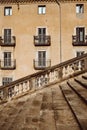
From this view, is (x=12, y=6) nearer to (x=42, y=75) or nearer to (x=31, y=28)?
(x=31, y=28)

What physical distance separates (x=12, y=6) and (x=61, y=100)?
23.0 metres

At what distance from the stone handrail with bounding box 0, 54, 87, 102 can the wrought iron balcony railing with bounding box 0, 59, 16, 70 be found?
17434 mm

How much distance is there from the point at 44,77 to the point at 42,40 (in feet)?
59.1

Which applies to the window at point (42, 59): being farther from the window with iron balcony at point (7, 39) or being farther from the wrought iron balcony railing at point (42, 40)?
the window with iron balcony at point (7, 39)

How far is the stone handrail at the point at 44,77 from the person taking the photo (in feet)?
33.1

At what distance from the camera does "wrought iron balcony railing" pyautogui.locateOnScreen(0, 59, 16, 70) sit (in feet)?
94.6

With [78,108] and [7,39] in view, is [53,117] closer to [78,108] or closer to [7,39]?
[78,108]

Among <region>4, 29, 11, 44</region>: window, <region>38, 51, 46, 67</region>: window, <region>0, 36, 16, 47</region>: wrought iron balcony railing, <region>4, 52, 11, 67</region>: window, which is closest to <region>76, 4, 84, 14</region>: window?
<region>38, 51, 46, 67</region>: window

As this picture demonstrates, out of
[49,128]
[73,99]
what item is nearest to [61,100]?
[73,99]

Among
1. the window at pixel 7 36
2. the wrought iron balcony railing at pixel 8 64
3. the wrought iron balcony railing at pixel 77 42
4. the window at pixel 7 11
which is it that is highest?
the window at pixel 7 11

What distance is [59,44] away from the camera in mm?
29125

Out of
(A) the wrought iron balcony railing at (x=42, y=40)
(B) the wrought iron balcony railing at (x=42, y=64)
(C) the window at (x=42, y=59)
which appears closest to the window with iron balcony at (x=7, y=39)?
(A) the wrought iron balcony railing at (x=42, y=40)

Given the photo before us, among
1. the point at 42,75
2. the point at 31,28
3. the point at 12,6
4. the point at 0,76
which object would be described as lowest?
the point at 0,76

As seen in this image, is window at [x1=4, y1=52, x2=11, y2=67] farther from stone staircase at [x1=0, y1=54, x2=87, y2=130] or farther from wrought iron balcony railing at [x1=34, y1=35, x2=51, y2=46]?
stone staircase at [x1=0, y1=54, x2=87, y2=130]
